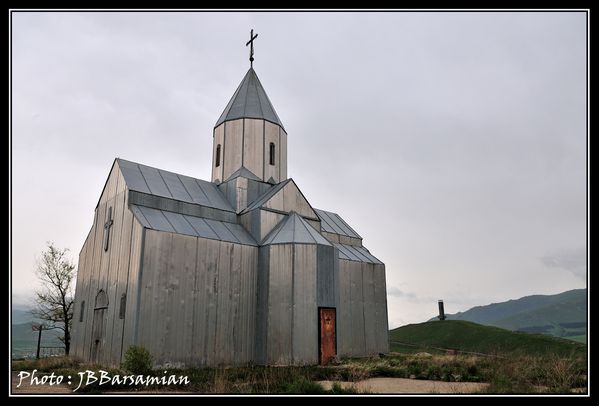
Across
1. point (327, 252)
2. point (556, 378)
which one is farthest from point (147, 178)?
point (556, 378)

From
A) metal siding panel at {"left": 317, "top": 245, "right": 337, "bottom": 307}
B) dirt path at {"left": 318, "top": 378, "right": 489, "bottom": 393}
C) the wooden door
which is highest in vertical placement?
metal siding panel at {"left": 317, "top": 245, "right": 337, "bottom": 307}

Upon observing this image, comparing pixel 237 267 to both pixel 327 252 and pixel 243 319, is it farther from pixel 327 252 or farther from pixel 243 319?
pixel 327 252

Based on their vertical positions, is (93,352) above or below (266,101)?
below

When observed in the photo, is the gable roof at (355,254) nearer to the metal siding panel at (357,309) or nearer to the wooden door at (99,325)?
the metal siding panel at (357,309)

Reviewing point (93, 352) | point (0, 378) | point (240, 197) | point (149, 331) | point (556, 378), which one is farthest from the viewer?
point (240, 197)

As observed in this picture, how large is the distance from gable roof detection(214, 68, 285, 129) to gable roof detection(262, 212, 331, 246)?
26.5 ft

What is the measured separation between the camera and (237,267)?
78.2 ft

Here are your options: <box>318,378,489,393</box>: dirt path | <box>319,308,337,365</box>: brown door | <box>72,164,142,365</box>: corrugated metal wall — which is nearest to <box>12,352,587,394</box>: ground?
<box>318,378,489,393</box>: dirt path

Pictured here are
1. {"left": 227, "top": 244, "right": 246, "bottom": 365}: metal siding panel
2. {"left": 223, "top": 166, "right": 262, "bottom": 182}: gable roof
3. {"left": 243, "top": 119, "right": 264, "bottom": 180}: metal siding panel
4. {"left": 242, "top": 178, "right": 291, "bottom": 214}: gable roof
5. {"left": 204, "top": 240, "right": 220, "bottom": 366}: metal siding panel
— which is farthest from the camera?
{"left": 243, "top": 119, "right": 264, "bottom": 180}: metal siding panel

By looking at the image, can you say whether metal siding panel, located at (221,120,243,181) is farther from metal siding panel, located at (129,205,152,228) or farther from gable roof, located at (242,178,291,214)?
metal siding panel, located at (129,205,152,228)

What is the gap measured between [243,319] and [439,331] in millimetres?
28790

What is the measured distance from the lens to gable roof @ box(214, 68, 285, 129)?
30.6 meters

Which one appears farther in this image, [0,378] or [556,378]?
[556,378]

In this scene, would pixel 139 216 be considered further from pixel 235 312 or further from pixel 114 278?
pixel 235 312
